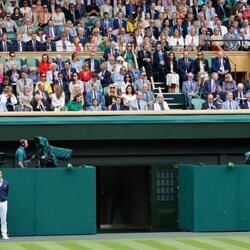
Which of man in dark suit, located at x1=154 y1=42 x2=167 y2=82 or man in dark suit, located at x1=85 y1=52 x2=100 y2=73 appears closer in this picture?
man in dark suit, located at x1=85 y1=52 x2=100 y2=73

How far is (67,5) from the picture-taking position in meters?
43.3

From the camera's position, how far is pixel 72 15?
4316 centimetres

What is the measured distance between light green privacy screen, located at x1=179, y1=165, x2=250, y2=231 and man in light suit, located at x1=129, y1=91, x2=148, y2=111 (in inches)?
105

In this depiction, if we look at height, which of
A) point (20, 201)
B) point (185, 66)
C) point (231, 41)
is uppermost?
point (231, 41)

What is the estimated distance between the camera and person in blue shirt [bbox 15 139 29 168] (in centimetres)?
3447

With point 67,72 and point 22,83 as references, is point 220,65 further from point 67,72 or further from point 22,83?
point 22,83

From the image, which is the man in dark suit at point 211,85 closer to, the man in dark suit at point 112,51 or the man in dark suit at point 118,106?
the man in dark suit at point 118,106

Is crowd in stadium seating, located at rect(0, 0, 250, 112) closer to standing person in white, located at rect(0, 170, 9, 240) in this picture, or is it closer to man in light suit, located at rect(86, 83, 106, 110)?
man in light suit, located at rect(86, 83, 106, 110)

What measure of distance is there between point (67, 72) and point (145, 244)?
839cm

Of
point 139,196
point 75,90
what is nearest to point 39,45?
point 75,90

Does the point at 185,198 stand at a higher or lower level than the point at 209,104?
lower

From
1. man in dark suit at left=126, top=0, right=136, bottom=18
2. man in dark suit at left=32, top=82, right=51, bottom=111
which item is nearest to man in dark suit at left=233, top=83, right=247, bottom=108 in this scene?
man in dark suit at left=32, top=82, right=51, bottom=111

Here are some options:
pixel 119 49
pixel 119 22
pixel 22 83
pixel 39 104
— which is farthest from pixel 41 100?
pixel 119 22

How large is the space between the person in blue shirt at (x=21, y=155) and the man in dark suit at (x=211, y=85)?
243 inches
